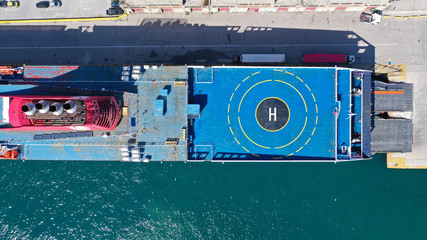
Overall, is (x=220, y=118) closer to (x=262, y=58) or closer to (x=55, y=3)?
(x=262, y=58)

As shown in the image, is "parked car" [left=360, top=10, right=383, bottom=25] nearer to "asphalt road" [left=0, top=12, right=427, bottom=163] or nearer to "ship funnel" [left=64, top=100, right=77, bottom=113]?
"asphalt road" [left=0, top=12, right=427, bottom=163]

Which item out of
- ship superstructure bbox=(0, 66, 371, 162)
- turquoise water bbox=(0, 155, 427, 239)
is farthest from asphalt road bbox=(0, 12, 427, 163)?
turquoise water bbox=(0, 155, 427, 239)

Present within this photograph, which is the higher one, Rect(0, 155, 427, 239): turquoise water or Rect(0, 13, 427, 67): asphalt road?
Rect(0, 13, 427, 67): asphalt road

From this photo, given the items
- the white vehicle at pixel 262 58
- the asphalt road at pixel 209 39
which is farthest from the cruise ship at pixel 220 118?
the asphalt road at pixel 209 39

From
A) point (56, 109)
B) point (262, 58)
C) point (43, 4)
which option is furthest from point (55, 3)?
point (262, 58)

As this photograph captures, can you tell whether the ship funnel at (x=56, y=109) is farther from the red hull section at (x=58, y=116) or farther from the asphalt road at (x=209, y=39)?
the asphalt road at (x=209, y=39)
